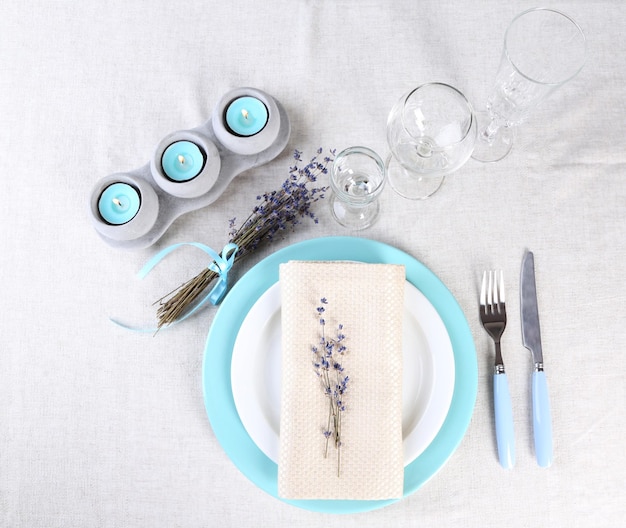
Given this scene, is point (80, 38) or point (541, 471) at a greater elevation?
point (80, 38)

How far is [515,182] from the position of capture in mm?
921

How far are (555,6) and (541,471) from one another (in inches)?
30.8

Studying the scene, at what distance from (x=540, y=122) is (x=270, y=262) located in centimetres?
52

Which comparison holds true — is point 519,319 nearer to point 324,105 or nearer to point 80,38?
point 324,105

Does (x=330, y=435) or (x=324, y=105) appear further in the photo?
(x=324, y=105)

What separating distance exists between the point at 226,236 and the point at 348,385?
1.07 ft

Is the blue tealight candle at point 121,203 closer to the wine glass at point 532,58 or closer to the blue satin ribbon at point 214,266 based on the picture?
the blue satin ribbon at point 214,266

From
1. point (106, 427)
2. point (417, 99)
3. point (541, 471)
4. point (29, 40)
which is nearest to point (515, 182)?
point (417, 99)

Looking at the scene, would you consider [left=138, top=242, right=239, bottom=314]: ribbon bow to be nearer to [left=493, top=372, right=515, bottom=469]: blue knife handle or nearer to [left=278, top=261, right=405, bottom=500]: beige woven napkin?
[left=278, top=261, right=405, bottom=500]: beige woven napkin

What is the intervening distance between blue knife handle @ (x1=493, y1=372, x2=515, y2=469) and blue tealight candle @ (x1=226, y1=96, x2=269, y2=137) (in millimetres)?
562

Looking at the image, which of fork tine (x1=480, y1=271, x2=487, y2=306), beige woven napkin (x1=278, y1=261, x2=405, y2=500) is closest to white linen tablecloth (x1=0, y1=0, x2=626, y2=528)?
fork tine (x1=480, y1=271, x2=487, y2=306)

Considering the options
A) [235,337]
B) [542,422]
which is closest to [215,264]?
[235,337]

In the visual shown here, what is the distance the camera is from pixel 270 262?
2.83 ft

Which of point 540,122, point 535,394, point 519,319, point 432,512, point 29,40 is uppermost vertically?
point 29,40
